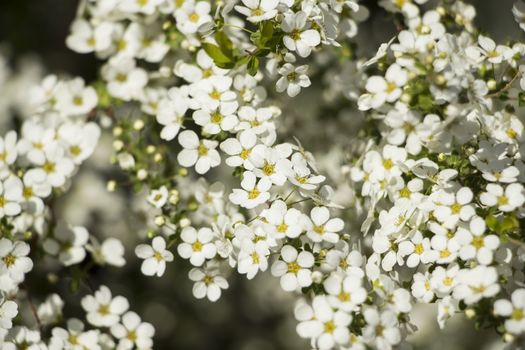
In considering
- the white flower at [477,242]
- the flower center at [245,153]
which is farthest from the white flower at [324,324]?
the flower center at [245,153]

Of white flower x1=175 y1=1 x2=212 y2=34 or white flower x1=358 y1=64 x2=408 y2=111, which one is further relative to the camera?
white flower x1=175 y1=1 x2=212 y2=34

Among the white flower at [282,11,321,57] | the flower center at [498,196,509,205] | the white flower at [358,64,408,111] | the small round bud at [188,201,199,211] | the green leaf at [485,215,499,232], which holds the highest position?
the white flower at [282,11,321,57]

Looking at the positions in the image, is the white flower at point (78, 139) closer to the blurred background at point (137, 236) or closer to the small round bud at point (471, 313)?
the blurred background at point (137, 236)

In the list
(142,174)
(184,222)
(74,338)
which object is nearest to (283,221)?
(184,222)

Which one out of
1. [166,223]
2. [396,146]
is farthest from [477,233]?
[166,223]

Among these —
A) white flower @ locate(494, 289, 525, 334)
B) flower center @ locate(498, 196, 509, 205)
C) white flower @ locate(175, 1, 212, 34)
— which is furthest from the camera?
white flower @ locate(175, 1, 212, 34)

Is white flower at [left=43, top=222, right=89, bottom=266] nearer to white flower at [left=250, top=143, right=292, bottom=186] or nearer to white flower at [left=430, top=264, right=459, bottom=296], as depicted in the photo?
white flower at [left=250, top=143, right=292, bottom=186]

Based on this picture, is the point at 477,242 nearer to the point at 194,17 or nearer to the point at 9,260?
the point at 194,17

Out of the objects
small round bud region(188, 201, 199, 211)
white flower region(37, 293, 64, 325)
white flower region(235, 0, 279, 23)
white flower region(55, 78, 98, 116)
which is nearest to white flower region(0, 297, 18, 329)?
white flower region(37, 293, 64, 325)
